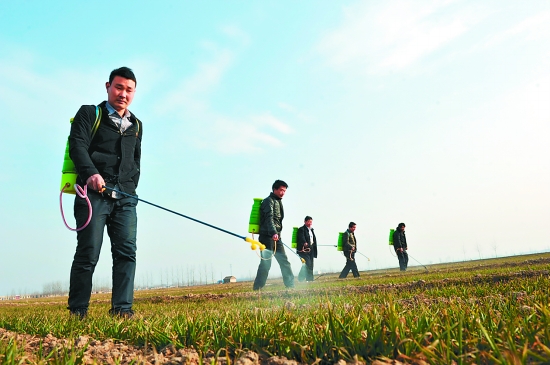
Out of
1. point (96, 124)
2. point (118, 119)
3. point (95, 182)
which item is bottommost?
point (95, 182)

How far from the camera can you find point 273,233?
9.82 meters

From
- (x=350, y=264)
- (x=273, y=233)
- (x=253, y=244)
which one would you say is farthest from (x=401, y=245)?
(x=253, y=244)

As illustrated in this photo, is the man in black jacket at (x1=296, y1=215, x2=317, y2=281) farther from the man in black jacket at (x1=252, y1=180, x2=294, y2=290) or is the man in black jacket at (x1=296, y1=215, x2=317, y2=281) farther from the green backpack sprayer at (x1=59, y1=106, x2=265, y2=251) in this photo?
the green backpack sprayer at (x1=59, y1=106, x2=265, y2=251)

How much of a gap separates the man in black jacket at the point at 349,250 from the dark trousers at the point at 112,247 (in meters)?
13.5

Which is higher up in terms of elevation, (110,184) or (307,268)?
(110,184)

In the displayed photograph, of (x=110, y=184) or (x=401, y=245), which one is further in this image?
(x=401, y=245)

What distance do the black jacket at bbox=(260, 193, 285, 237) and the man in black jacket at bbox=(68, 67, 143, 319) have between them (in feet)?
16.8

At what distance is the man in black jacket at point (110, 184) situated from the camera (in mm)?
4424

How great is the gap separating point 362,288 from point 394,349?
6.53 meters

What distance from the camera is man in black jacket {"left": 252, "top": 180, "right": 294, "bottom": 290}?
9695 mm

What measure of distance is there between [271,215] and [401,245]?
12388 millimetres

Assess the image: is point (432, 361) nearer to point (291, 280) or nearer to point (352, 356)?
point (352, 356)

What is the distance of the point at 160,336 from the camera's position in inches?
101

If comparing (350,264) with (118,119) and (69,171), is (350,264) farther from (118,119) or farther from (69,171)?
(69,171)
